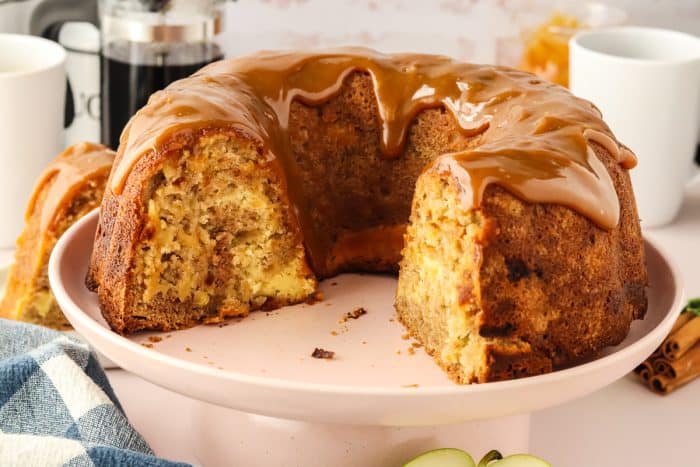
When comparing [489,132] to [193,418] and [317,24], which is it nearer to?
[193,418]

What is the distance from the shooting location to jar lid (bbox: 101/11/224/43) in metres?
3.25

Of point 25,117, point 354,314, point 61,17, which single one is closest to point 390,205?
point 354,314

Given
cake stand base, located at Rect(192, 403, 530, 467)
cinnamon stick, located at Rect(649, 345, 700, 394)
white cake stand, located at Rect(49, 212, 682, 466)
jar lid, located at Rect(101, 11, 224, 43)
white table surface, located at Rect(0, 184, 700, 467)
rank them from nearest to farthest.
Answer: white cake stand, located at Rect(49, 212, 682, 466) → cake stand base, located at Rect(192, 403, 530, 467) → white table surface, located at Rect(0, 184, 700, 467) → cinnamon stick, located at Rect(649, 345, 700, 394) → jar lid, located at Rect(101, 11, 224, 43)

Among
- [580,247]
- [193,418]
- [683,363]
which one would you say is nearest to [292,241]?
[193,418]

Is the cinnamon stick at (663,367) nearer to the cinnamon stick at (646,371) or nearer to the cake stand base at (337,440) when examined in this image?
the cinnamon stick at (646,371)

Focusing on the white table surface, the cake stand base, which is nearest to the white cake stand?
the cake stand base

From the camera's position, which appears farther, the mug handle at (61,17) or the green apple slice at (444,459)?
the mug handle at (61,17)

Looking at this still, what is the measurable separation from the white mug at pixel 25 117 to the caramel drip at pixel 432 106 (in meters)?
0.93

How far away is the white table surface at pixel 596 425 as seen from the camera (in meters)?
2.12

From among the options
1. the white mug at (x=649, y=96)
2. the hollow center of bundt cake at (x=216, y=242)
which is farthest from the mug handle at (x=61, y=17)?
the hollow center of bundt cake at (x=216, y=242)

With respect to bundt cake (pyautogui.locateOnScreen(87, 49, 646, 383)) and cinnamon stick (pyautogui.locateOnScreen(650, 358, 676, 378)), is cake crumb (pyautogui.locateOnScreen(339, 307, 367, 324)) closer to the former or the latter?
bundt cake (pyautogui.locateOnScreen(87, 49, 646, 383))

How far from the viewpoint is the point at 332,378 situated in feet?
6.02

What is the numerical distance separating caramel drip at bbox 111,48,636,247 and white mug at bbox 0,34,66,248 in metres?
0.93

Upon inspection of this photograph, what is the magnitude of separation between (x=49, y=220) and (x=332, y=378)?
888mm
